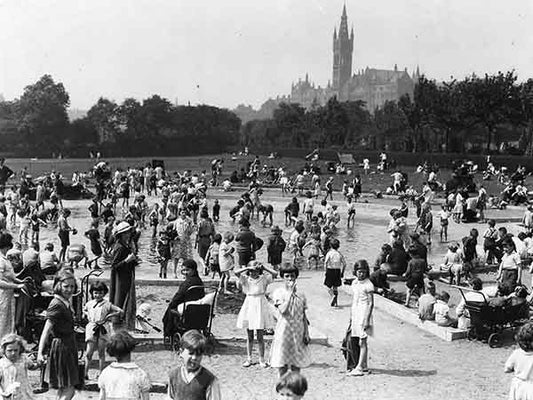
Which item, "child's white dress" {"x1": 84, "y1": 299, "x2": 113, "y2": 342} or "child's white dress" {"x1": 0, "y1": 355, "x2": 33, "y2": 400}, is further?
"child's white dress" {"x1": 84, "y1": 299, "x2": 113, "y2": 342}

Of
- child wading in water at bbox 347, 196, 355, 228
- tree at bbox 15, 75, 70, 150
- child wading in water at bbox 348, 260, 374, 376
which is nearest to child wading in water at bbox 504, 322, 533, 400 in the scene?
child wading in water at bbox 348, 260, 374, 376

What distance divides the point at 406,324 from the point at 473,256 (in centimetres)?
632

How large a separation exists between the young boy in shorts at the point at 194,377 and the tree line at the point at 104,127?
7456 cm

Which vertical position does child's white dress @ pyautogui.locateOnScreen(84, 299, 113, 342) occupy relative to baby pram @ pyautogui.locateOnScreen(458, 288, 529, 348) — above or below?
above

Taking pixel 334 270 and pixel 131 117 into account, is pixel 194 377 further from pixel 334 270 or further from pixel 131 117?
Result: pixel 131 117

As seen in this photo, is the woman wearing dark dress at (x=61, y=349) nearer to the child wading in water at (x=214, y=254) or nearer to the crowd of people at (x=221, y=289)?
the crowd of people at (x=221, y=289)

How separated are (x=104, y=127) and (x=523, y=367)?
279ft

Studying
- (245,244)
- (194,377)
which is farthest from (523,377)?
(245,244)

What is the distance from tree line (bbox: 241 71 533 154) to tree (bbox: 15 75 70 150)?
26418 mm

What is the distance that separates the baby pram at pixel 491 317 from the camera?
1180 centimetres

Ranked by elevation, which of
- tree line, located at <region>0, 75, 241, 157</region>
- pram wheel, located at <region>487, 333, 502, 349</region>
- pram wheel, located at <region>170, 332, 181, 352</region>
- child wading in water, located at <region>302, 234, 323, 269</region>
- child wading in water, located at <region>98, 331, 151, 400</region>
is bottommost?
pram wheel, located at <region>487, 333, 502, 349</region>

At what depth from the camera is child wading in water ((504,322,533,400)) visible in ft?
22.1

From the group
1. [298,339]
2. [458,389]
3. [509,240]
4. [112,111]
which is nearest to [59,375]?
[298,339]

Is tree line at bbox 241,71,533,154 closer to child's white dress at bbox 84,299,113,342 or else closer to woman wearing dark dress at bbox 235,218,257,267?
woman wearing dark dress at bbox 235,218,257,267
